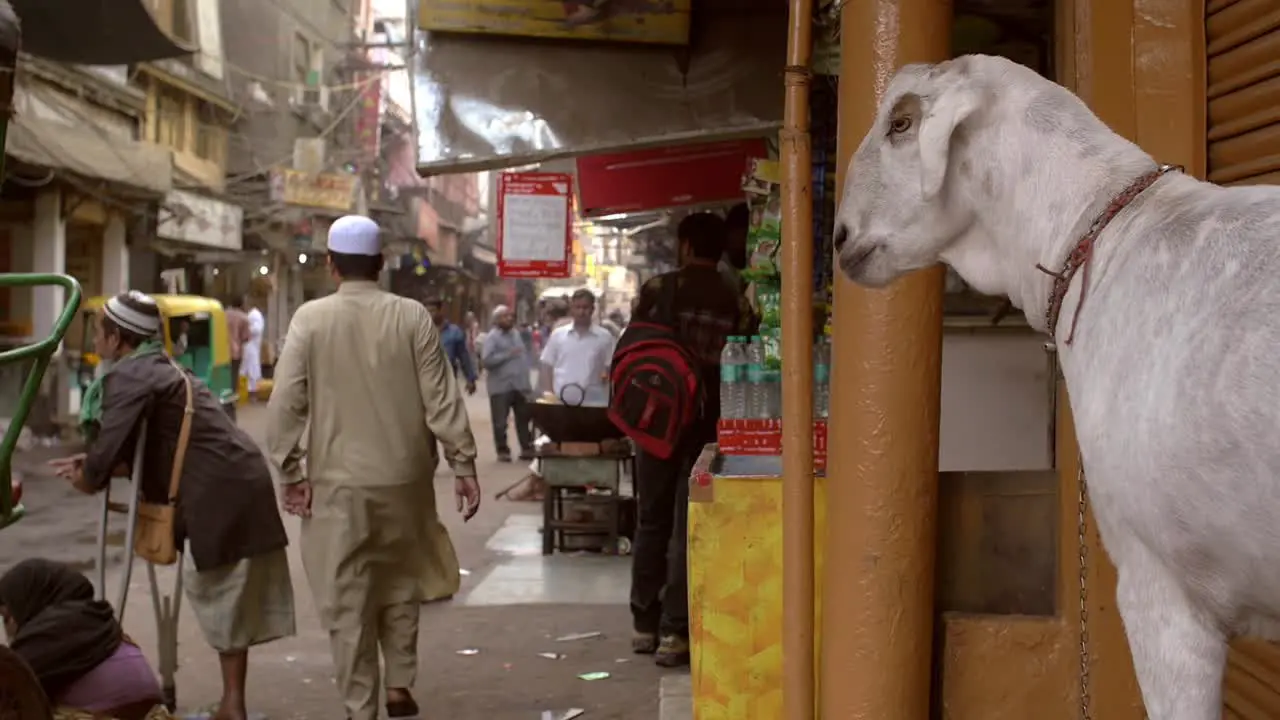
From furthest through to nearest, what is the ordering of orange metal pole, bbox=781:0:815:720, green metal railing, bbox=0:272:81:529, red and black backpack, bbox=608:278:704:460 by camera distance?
red and black backpack, bbox=608:278:704:460
orange metal pole, bbox=781:0:815:720
green metal railing, bbox=0:272:81:529

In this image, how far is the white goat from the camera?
187cm

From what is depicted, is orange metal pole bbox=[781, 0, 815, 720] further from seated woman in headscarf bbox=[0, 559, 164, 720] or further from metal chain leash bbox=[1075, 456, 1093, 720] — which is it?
seated woman in headscarf bbox=[0, 559, 164, 720]

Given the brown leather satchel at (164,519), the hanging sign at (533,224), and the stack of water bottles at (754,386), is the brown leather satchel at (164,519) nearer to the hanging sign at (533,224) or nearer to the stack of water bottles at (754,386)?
the stack of water bottles at (754,386)

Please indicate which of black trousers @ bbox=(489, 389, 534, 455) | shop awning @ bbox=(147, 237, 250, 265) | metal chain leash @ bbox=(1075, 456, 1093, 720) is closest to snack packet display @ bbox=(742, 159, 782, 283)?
metal chain leash @ bbox=(1075, 456, 1093, 720)

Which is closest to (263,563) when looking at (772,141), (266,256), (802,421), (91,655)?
(91,655)

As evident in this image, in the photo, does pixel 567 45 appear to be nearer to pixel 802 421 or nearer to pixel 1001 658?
pixel 802 421

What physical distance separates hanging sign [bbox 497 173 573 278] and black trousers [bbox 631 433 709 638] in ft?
19.9

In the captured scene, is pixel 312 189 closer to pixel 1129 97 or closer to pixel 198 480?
pixel 198 480

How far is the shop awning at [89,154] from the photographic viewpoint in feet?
52.7

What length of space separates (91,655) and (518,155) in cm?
304

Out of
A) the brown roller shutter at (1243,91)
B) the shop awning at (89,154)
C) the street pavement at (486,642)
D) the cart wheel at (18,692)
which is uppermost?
the shop awning at (89,154)

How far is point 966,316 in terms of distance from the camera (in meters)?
5.74

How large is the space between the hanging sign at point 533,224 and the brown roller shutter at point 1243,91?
9253 mm

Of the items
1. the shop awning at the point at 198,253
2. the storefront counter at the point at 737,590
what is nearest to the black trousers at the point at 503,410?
the storefront counter at the point at 737,590
